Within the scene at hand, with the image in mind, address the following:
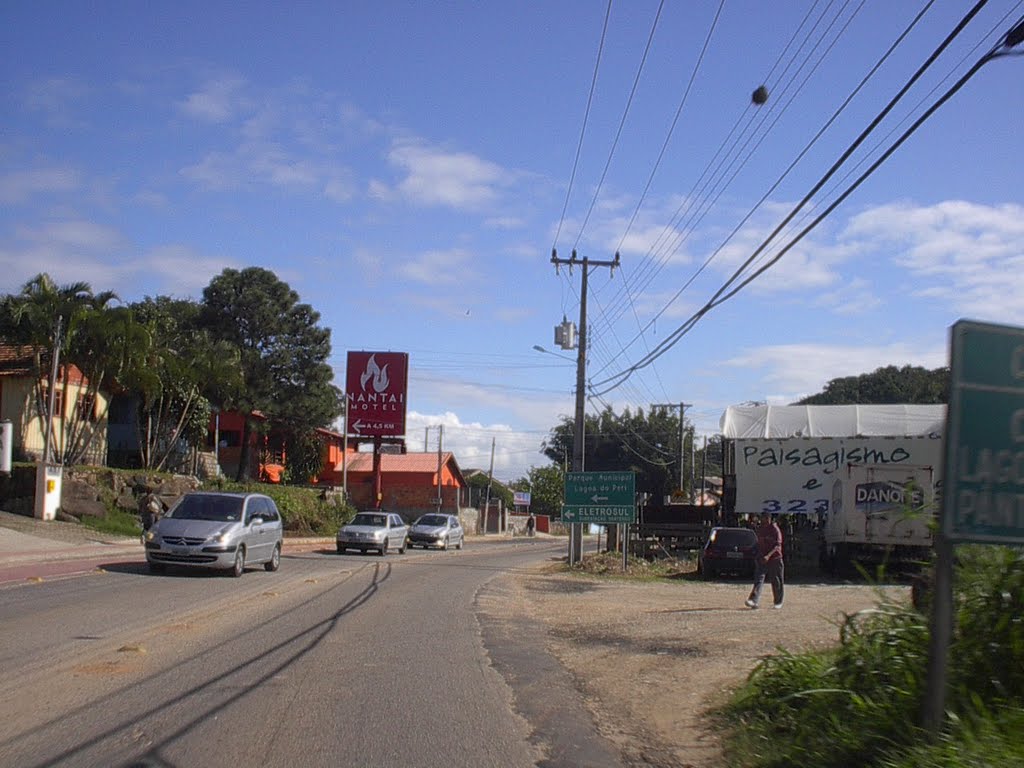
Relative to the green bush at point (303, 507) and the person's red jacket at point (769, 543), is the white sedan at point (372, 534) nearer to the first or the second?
the green bush at point (303, 507)

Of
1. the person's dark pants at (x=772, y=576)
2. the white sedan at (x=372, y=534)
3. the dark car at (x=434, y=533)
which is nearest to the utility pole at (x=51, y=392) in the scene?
the white sedan at (x=372, y=534)

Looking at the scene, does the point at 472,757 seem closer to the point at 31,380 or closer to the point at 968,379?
the point at 968,379

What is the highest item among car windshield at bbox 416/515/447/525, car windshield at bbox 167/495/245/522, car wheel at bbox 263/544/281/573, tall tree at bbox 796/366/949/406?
tall tree at bbox 796/366/949/406

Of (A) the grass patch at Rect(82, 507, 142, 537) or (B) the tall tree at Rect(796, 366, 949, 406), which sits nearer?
(A) the grass patch at Rect(82, 507, 142, 537)

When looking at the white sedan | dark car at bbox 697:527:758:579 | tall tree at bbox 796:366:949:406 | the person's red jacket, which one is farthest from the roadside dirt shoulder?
tall tree at bbox 796:366:949:406

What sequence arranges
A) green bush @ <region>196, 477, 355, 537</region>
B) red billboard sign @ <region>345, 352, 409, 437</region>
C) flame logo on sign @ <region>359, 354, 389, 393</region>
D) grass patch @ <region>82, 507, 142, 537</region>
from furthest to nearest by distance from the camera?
flame logo on sign @ <region>359, 354, 389, 393</region>, red billboard sign @ <region>345, 352, 409, 437</region>, green bush @ <region>196, 477, 355, 537</region>, grass patch @ <region>82, 507, 142, 537</region>

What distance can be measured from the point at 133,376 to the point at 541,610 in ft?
71.8

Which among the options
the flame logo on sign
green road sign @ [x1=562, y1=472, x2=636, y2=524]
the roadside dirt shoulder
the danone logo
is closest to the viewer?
the roadside dirt shoulder

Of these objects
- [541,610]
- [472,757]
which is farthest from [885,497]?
[472,757]

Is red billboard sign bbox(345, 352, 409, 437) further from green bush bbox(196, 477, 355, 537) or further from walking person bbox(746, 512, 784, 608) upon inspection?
walking person bbox(746, 512, 784, 608)

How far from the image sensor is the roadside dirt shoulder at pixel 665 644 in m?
7.78

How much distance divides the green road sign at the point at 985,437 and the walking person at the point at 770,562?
40.4 ft

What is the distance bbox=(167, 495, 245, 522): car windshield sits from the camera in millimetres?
20078

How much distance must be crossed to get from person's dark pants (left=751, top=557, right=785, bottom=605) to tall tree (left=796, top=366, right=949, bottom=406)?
54382mm
